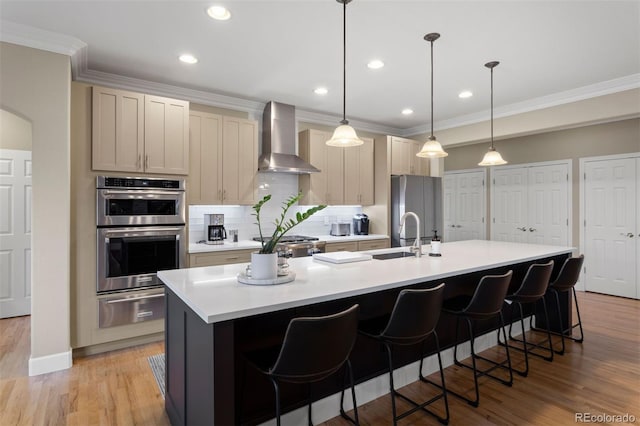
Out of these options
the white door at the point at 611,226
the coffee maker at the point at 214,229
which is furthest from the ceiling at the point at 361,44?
the white door at the point at 611,226

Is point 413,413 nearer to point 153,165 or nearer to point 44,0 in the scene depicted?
point 153,165

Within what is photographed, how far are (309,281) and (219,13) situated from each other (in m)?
2.00

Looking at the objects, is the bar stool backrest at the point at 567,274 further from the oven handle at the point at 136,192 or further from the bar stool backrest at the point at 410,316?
the oven handle at the point at 136,192

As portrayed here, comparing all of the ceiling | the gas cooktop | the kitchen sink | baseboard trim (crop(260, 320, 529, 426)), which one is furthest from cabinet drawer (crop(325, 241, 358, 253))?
baseboard trim (crop(260, 320, 529, 426))

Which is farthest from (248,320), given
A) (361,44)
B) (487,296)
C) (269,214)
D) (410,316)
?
(269,214)

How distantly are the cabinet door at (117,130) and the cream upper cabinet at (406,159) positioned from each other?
351 centimetres

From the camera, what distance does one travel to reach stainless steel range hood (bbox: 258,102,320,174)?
4472mm

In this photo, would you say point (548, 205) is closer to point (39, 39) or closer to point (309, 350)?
point (309, 350)

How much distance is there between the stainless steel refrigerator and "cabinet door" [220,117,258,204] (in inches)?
86.6

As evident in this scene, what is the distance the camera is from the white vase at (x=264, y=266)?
1928mm

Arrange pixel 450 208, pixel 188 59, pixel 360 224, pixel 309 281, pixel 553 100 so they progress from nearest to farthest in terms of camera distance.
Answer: pixel 309 281 < pixel 188 59 < pixel 553 100 < pixel 360 224 < pixel 450 208

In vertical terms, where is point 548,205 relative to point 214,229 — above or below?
above

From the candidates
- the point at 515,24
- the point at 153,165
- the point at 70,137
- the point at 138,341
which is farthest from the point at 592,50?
the point at 138,341

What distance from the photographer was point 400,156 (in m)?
5.52
